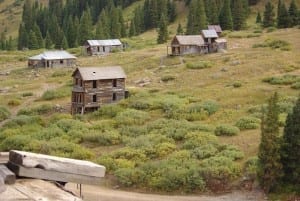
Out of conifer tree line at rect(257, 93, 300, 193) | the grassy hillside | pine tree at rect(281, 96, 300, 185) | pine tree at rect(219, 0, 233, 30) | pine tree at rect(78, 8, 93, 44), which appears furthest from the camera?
pine tree at rect(78, 8, 93, 44)

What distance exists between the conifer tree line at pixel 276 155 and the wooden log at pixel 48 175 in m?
28.2

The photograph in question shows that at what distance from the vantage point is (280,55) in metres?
74.3

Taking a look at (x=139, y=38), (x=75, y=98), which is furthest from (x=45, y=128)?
(x=139, y=38)

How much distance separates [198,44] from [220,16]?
85.5ft

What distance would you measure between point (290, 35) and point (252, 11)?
3819cm

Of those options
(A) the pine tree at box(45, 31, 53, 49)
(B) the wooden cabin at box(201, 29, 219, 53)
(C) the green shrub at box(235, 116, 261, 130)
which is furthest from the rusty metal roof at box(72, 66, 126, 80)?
(A) the pine tree at box(45, 31, 53, 49)

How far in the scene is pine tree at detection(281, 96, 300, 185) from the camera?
32.7 meters

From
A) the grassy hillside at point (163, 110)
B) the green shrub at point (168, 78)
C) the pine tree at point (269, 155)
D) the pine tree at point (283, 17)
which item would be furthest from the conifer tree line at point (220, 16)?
the pine tree at point (269, 155)

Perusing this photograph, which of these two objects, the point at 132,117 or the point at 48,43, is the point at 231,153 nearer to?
the point at 132,117

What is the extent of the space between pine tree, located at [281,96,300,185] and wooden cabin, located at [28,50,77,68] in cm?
6223

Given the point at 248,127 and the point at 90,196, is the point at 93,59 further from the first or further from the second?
the point at 90,196

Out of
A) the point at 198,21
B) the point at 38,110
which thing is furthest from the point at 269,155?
the point at 198,21

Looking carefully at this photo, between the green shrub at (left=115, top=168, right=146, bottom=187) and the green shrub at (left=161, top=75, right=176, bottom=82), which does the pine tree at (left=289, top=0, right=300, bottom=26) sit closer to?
the green shrub at (left=161, top=75, right=176, bottom=82)

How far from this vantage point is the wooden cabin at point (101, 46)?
10206 centimetres
